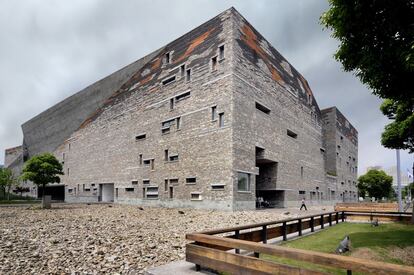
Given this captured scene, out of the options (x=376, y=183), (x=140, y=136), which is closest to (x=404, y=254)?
(x=140, y=136)

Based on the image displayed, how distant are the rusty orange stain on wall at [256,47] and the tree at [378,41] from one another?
21873 millimetres

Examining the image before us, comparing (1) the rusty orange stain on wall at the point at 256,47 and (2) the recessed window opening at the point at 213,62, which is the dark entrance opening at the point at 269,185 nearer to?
(1) the rusty orange stain on wall at the point at 256,47

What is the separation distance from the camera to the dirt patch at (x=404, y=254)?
7635mm

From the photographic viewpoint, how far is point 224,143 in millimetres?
26766

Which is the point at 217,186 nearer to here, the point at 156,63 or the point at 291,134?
the point at 291,134

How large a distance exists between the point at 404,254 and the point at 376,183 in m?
87.1

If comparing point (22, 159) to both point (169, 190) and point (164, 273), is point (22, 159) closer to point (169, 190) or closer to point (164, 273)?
point (169, 190)

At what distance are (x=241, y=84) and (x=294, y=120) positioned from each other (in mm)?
14363

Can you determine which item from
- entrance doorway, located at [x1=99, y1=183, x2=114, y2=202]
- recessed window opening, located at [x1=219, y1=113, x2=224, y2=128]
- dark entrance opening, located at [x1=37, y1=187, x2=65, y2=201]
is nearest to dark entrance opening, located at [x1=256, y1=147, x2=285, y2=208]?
recessed window opening, located at [x1=219, y1=113, x2=224, y2=128]

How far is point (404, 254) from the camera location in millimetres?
8281

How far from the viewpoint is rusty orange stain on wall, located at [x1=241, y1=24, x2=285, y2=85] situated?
30913 mm

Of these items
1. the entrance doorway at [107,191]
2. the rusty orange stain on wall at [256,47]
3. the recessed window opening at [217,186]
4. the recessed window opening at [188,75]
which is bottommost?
the entrance doorway at [107,191]

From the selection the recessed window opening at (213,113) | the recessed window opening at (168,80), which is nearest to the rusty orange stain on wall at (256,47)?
the recessed window opening at (213,113)

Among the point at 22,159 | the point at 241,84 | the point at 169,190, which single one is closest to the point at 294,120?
the point at 241,84
